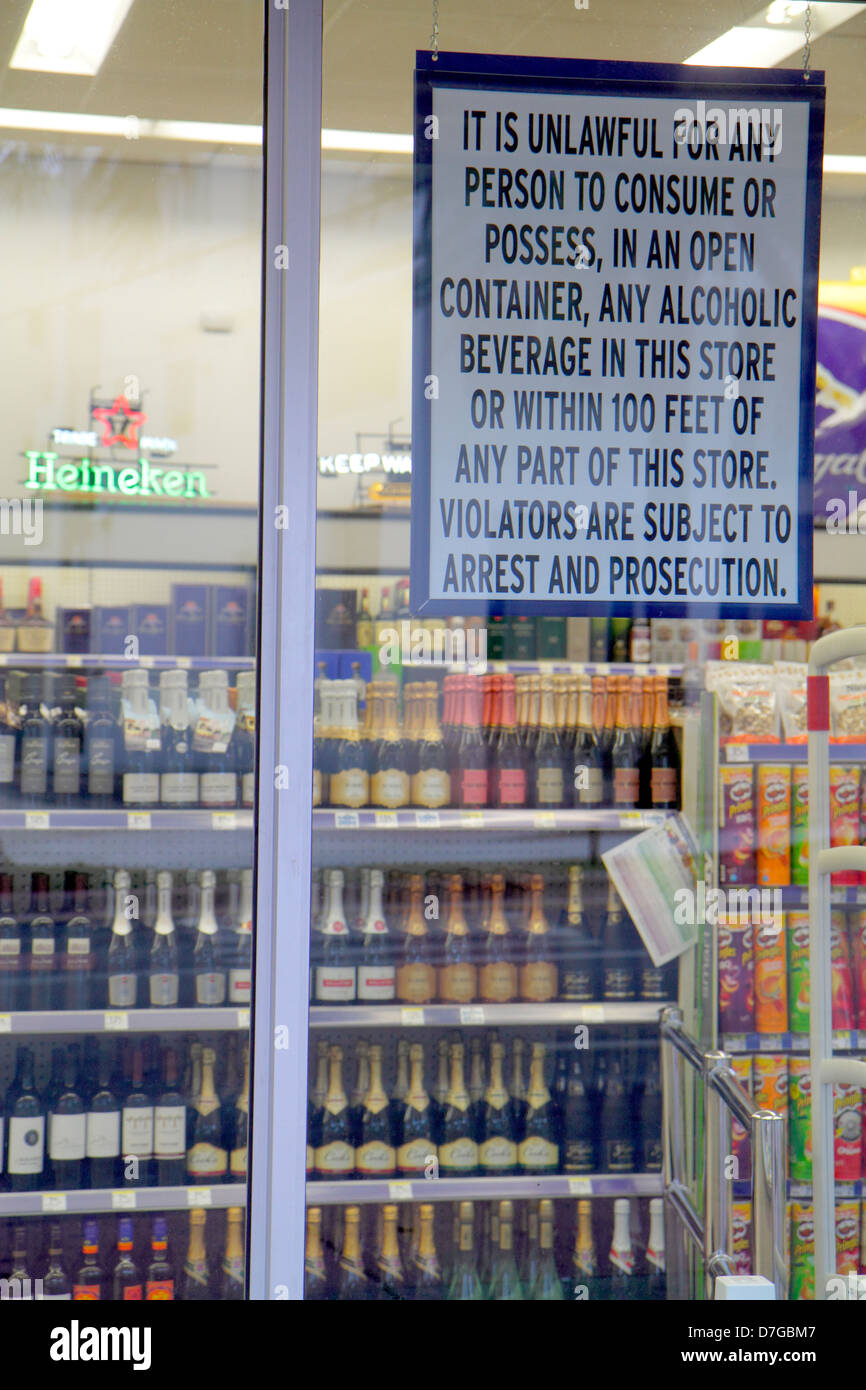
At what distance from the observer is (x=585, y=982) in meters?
3.40

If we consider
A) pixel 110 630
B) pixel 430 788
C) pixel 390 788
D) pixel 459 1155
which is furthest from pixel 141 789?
pixel 459 1155

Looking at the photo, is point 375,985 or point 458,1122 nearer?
point 375,985

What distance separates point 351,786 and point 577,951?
0.83 m

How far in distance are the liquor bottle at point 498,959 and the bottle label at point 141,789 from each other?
991 mm

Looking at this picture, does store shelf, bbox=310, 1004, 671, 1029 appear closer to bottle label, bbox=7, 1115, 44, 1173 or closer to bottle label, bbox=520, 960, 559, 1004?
bottle label, bbox=520, 960, 559, 1004

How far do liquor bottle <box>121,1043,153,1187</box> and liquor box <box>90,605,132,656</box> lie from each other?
117 centimetres

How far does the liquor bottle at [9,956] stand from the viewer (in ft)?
10.3

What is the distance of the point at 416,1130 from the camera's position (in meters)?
3.43

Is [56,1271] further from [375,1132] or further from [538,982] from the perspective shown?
[538,982]

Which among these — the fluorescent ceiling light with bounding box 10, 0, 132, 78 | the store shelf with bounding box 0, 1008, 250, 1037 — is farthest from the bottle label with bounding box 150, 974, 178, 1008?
the fluorescent ceiling light with bounding box 10, 0, 132, 78

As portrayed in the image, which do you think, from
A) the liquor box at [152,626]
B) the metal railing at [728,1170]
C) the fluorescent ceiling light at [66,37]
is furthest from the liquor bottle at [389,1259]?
the fluorescent ceiling light at [66,37]
